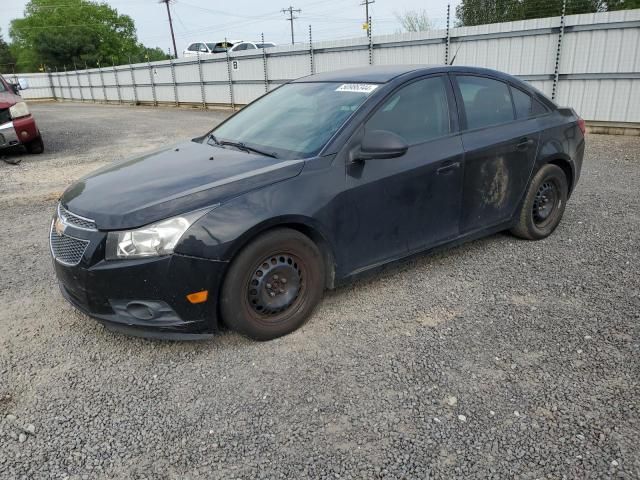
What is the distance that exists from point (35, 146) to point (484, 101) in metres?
9.71

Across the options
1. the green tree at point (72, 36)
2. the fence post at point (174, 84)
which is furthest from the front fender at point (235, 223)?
the green tree at point (72, 36)

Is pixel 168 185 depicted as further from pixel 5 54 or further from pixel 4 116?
pixel 5 54

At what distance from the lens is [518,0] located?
17375 millimetres

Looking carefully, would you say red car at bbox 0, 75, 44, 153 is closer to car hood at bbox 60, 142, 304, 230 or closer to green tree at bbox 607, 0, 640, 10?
car hood at bbox 60, 142, 304, 230

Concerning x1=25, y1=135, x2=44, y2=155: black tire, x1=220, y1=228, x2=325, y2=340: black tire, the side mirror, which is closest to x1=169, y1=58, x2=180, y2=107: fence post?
x1=25, y1=135, x2=44, y2=155: black tire

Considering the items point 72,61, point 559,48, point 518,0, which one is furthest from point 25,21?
point 559,48

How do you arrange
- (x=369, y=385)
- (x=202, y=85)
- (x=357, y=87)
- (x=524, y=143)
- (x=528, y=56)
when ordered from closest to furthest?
(x=369, y=385)
(x=357, y=87)
(x=524, y=143)
(x=528, y=56)
(x=202, y=85)

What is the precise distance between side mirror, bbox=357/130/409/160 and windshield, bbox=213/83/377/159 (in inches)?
9.5

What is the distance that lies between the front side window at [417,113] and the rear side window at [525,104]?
0.88m

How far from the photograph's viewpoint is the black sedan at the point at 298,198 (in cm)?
280

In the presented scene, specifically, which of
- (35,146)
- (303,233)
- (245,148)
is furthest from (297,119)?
(35,146)

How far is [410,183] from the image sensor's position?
355cm

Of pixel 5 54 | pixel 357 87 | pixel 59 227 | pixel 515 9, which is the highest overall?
pixel 515 9

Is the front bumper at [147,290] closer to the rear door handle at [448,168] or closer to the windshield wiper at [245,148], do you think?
the windshield wiper at [245,148]
